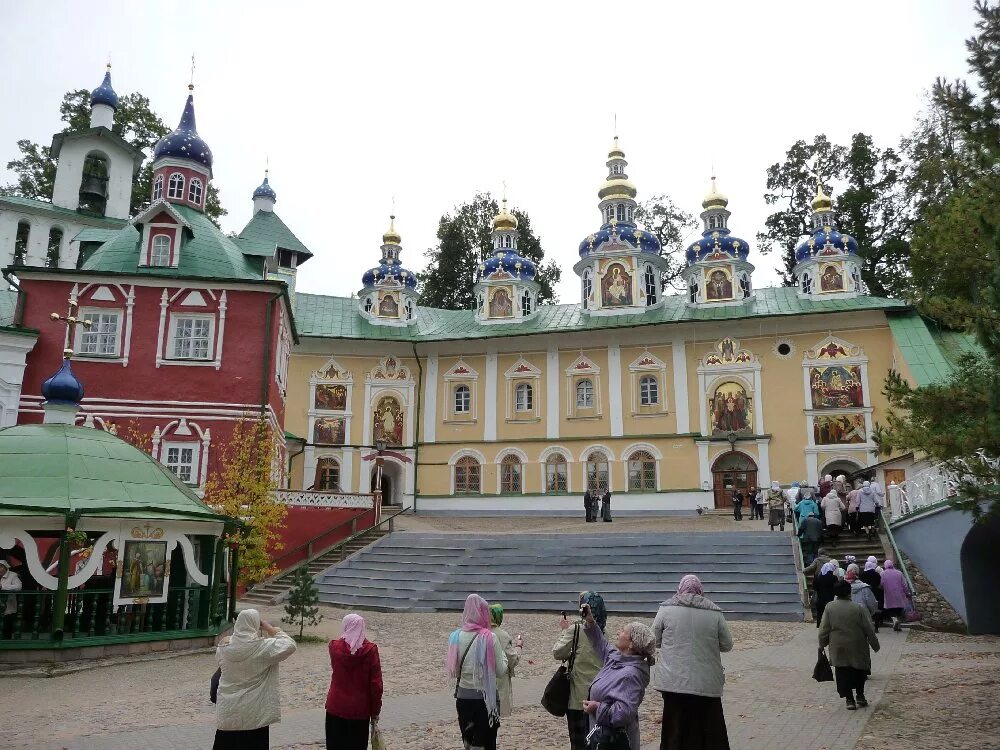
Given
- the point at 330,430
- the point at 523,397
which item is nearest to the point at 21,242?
the point at 330,430

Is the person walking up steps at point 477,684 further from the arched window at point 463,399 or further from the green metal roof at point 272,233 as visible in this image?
the green metal roof at point 272,233

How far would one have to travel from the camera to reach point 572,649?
6219 millimetres

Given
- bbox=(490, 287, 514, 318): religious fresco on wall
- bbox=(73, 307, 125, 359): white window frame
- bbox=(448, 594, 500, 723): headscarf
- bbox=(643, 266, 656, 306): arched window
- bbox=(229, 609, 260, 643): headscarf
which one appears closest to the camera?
bbox=(229, 609, 260, 643): headscarf

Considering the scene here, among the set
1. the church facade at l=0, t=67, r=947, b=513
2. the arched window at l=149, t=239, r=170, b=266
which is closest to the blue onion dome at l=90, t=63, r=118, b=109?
the church facade at l=0, t=67, r=947, b=513

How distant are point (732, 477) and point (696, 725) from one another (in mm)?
26852

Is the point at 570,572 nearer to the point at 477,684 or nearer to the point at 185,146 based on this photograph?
the point at 477,684

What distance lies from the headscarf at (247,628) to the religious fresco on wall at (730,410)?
2785 centimetres

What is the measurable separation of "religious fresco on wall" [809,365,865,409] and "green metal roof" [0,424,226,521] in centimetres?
2354

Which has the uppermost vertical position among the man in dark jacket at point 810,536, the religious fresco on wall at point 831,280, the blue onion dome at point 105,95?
the blue onion dome at point 105,95

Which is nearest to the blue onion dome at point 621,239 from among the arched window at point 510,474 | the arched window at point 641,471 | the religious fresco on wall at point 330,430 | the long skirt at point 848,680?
A: the arched window at point 641,471

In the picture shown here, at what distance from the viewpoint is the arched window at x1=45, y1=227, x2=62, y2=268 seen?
34750 mm

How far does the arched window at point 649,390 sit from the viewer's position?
3322 centimetres

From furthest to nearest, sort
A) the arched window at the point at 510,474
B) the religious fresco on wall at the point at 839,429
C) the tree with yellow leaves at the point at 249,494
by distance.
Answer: the arched window at the point at 510,474 → the religious fresco on wall at the point at 839,429 → the tree with yellow leaves at the point at 249,494

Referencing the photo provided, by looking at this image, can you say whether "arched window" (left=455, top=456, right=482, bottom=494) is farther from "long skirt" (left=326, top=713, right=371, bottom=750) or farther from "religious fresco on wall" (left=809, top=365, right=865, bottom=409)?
"long skirt" (left=326, top=713, right=371, bottom=750)
